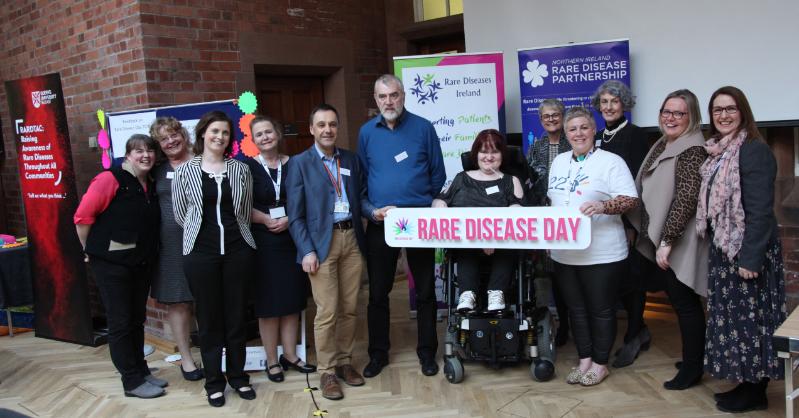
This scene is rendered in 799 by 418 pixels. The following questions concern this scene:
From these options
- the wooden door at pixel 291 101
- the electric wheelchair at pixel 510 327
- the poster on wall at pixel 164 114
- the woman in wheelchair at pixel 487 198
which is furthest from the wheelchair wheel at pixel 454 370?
the wooden door at pixel 291 101

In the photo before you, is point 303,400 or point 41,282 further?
point 41,282

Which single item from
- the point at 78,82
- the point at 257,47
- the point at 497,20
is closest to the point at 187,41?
the point at 257,47

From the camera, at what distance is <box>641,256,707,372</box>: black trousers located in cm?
321

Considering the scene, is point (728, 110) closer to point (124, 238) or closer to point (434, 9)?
point (124, 238)

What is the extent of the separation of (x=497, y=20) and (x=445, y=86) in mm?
917

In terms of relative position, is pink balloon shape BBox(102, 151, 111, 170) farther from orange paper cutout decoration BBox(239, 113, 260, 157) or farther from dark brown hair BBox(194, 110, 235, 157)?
dark brown hair BBox(194, 110, 235, 157)

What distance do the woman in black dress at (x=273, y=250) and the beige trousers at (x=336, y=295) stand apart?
26 centimetres

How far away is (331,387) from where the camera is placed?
356 centimetres

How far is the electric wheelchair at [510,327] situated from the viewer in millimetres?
3523

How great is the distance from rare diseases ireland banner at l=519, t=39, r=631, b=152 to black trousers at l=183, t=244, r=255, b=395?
7.91 ft

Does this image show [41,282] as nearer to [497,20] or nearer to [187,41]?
[187,41]

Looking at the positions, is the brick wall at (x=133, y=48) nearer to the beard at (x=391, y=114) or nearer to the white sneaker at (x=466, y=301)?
the beard at (x=391, y=114)

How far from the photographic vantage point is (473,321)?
3.53m

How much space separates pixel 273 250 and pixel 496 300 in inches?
49.7
